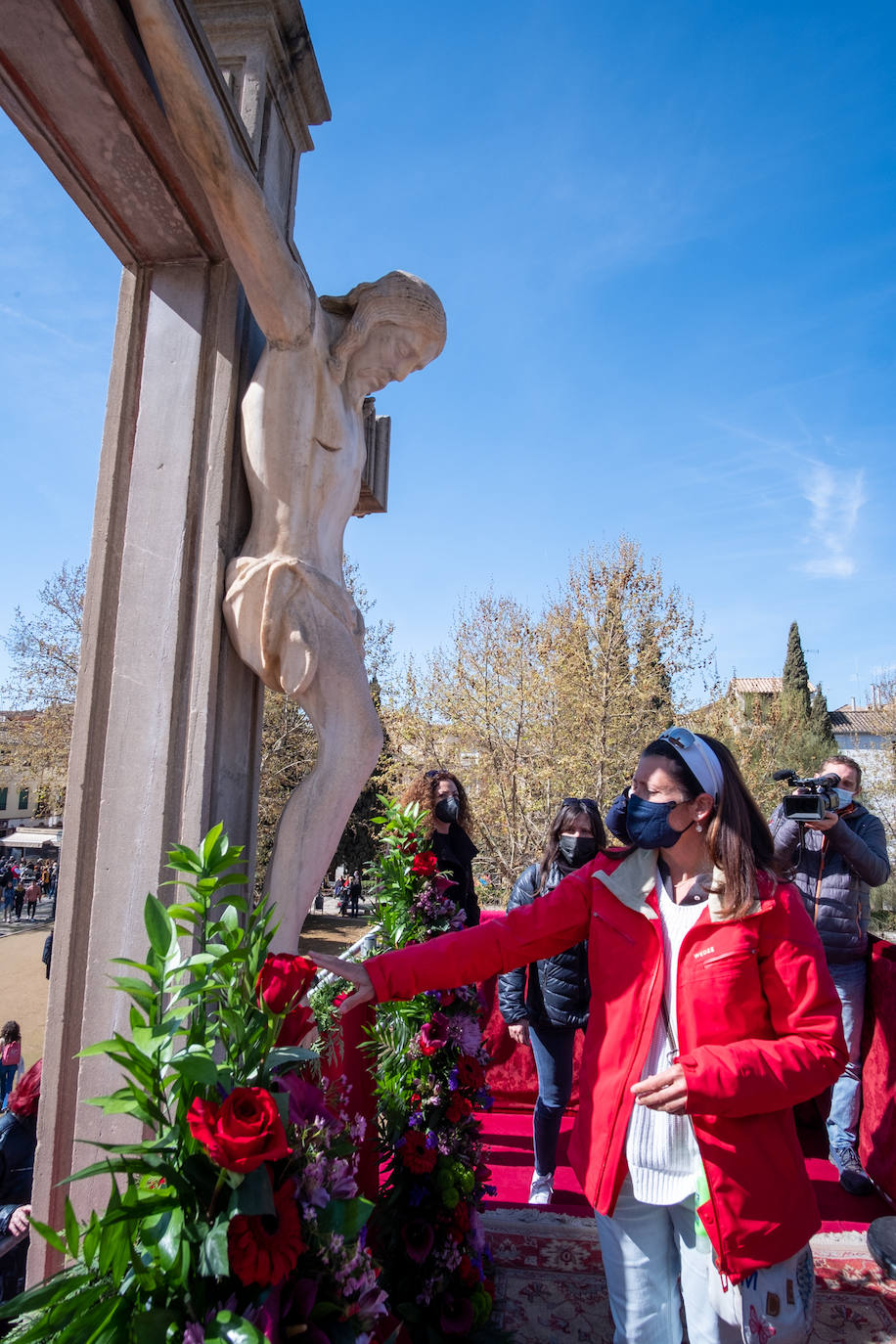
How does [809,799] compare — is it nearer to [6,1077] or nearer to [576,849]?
[576,849]

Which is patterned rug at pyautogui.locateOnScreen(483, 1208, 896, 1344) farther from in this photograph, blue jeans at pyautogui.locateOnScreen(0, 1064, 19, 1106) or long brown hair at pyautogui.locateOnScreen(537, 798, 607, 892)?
blue jeans at pyautogui.locateOnScreen(0, 1064, 19, 1106)

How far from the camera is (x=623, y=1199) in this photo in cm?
174

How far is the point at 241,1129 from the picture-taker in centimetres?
103

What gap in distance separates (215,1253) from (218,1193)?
0.09 m

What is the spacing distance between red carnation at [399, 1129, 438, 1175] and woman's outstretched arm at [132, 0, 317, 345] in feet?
7.80

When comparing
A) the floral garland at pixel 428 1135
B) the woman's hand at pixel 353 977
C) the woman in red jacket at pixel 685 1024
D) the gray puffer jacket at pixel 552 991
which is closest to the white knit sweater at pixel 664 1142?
the woman in red jacket at pixel 685 1024

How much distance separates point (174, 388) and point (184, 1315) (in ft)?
6.97

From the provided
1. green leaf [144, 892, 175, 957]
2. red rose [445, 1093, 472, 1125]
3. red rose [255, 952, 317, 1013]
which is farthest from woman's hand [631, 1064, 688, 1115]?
red rose [445, 1093, 472, 1125]

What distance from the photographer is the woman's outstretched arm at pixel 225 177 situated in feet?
5.88

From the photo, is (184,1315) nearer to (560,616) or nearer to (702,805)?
(702,805)

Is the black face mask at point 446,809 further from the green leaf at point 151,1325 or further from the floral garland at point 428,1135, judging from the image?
the green leaf at point 151,1325

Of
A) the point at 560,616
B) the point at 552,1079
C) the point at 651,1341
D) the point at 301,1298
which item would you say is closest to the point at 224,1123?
the point at 301,1298

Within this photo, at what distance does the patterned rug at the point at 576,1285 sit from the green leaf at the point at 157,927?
88.1 inches

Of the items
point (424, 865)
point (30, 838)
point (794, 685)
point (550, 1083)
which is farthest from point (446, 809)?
point (30, 838)
